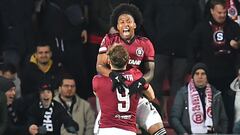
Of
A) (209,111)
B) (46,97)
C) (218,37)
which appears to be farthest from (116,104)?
(218,37)

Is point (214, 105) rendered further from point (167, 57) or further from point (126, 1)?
point (126, 1)

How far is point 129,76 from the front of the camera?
10562 mm

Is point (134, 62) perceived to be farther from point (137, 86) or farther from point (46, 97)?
point (46, 97)

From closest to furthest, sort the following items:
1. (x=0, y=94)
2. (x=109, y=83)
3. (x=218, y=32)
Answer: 1. (x=109, y=83)
2. (x=0, y=94)
3. (x=218, y=32)

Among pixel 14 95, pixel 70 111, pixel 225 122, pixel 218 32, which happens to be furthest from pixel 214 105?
pixel 14 95

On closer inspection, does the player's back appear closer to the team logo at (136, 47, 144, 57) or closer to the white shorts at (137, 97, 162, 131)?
the white shorts at (137, 97, 162, 131)

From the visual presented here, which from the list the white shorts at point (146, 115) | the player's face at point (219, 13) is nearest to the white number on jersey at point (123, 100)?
the white shorts at point (146, 115)

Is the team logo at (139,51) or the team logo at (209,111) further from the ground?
the team logo at (139,51)

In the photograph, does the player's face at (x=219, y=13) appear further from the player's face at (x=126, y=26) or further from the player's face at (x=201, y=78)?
the player's face at (x=126, y=26)

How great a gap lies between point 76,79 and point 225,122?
8.35 ft

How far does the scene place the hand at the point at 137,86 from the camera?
10.5 m

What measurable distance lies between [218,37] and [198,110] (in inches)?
51.4

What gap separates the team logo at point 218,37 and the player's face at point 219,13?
17 cm

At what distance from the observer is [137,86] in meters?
10.5
